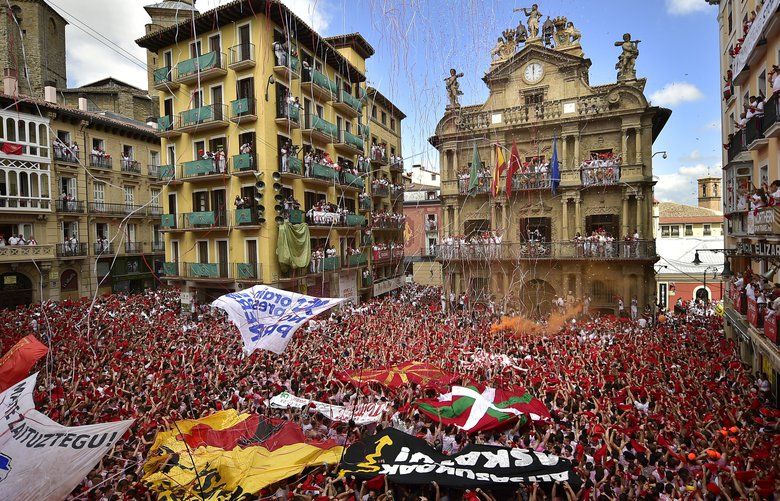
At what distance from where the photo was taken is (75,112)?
93.7ft

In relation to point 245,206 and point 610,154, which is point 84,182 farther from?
point 610,154

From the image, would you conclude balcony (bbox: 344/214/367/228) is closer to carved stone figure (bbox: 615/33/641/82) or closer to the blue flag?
the blue flag

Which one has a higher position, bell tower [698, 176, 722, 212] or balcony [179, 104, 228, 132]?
balcony [179, 104, 228, 132]

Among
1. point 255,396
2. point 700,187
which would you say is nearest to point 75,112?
point 255,396

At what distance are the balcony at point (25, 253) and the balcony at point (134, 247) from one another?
5.39 m

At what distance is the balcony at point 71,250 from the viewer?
28.5m

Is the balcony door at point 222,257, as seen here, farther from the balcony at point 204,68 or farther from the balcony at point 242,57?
the balcony at point 242,57

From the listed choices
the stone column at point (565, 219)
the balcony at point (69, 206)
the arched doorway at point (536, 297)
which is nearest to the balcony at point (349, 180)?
the stone column at point (565, 219)

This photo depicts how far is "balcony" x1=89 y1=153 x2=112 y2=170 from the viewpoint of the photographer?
3061 centimetres

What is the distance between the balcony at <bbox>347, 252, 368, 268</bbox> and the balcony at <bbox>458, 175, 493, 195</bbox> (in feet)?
24.6

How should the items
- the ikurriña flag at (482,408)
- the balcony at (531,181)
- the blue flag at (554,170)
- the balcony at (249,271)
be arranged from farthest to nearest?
the balcony at (531,181) < the blue flag at (554,170) < the balcony at (249,271) < the ikurriña flag at (482,408)

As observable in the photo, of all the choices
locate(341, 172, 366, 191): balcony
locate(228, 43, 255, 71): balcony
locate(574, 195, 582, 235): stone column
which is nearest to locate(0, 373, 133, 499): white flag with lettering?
locate(228, 43, 255, 71): balcony

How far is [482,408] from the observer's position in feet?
32.4

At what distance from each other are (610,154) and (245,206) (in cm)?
2005
